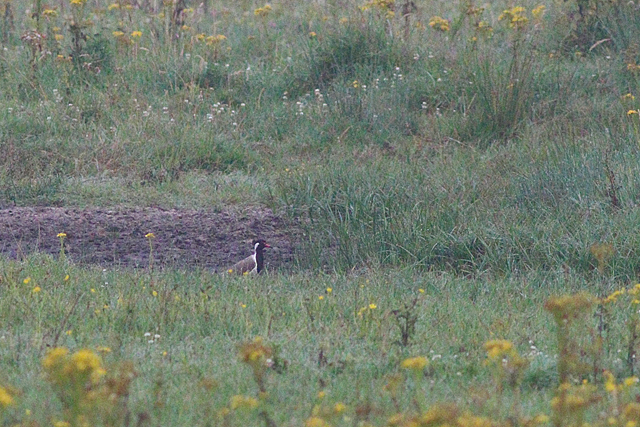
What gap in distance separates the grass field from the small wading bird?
21cm

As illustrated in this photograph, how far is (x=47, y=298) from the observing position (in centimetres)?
445

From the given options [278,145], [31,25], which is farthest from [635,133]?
[31,25]

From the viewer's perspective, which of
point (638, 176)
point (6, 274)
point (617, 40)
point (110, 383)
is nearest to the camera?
point (110, 383)

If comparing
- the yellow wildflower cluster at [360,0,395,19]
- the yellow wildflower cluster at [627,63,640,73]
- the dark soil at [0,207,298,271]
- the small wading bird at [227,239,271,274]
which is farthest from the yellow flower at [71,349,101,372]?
the yellow wildflower cluster at [360,0,395,19]

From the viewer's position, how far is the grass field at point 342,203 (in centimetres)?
319

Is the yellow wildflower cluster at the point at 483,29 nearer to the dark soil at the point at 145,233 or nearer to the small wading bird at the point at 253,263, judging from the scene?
the dark soil at the point at 145,233

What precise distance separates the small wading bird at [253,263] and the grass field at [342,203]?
0.21m

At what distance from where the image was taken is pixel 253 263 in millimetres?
5527

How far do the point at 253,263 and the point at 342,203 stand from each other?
43.8 inches

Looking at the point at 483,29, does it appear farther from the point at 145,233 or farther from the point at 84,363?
the point at 84,363

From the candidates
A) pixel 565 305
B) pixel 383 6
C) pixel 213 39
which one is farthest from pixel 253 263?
pixel 383 6

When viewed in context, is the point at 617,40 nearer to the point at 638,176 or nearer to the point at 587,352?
the point at 638,176

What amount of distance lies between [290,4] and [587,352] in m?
9.16

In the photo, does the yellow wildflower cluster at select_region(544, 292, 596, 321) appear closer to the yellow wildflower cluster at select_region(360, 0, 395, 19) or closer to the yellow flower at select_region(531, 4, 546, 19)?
the yellow wildflower cluster at select_region(360, 0, 395, 19)
